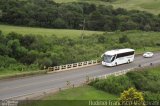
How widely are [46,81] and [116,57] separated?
51.4 feet

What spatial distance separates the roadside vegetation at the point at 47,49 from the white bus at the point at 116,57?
4539mm

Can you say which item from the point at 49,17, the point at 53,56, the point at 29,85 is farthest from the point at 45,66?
the point at 49,17

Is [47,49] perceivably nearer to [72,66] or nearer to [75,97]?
[72,66]

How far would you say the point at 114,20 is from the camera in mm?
115375

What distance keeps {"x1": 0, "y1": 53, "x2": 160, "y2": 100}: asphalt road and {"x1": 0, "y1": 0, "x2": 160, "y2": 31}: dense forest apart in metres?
45.9

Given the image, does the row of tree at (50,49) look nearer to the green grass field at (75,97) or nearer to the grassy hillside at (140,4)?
the green grass field at (75,97)

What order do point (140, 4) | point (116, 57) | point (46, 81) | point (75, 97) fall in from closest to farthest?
point (75, 97) < point (46, 81) < point (116, 57) < point (140, 4)

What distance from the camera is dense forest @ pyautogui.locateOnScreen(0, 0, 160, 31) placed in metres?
98.0

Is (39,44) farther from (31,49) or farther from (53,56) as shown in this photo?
(53,56)

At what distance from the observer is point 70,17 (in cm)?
11050

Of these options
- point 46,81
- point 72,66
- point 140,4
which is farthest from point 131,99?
point 140,4

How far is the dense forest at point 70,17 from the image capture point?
322 ft

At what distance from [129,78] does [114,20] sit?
66.9 meters

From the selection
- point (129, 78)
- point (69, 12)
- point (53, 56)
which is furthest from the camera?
point (69, 12)
